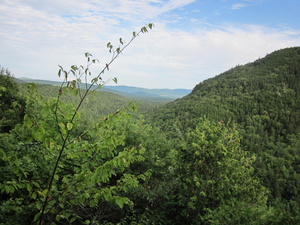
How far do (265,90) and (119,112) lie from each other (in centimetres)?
12513

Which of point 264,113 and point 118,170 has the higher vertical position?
point 118,170

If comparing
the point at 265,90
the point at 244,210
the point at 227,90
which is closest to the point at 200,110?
the point at 227,90

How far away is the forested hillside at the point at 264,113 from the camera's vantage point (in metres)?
59.0

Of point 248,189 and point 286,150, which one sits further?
point 286,150

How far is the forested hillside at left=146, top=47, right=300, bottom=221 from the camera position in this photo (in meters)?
59.0

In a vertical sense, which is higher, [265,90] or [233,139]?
[265,90]

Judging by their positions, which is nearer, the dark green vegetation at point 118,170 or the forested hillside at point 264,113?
the dark green vegetation at point 118,170

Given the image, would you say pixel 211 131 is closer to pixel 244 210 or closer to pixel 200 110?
A: pixel 244 210

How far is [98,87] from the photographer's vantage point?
111 inches

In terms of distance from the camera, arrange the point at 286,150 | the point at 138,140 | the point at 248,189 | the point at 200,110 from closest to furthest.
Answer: the point at 248,189
the point at 138,140
the point at 286,150
the point at 200,110

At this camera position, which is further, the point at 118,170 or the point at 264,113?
the point at 264,113

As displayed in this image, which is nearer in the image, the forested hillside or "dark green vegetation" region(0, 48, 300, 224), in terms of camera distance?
"dark green vegetation" region(0, 48, 300, 224)

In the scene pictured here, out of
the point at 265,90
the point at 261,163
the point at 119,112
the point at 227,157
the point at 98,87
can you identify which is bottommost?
the point at 261,163

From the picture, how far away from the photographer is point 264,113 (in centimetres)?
9344
